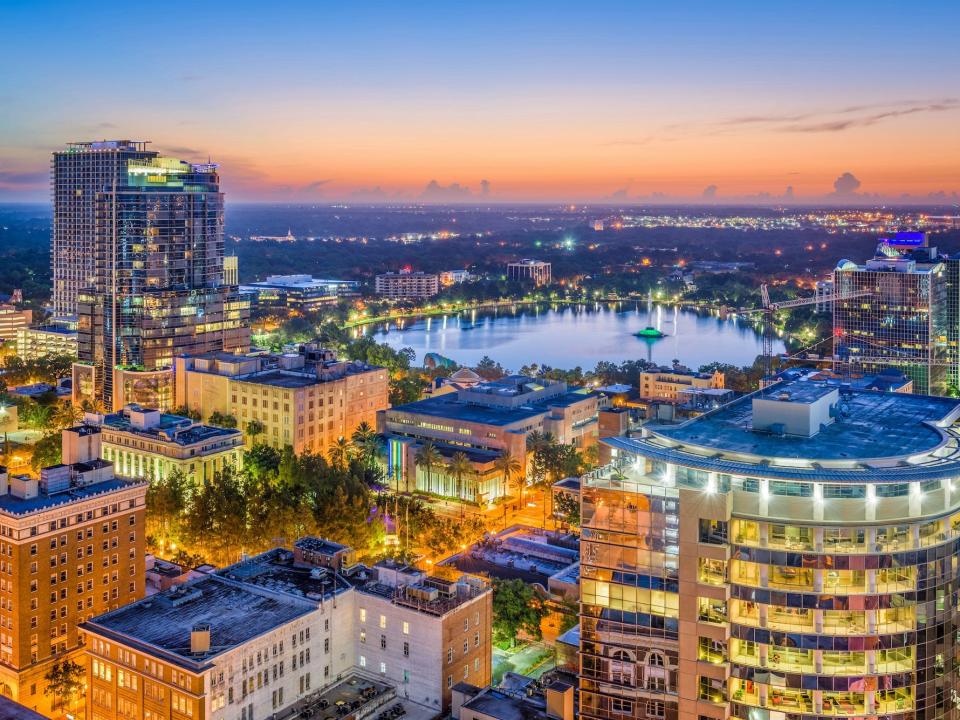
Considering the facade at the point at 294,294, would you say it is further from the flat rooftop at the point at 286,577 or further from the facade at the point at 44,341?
the flat rooftop at the point at 286,577

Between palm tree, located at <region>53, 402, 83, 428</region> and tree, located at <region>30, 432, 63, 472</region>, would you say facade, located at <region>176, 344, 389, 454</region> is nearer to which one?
palm tree, located at <region>53, 402, 83, 428</region>

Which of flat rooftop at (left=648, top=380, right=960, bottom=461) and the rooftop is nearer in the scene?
the rooftop

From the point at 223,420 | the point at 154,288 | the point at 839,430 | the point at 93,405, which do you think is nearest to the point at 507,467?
the point at 223,420

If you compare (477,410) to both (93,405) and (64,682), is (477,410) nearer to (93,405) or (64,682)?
(93,405)

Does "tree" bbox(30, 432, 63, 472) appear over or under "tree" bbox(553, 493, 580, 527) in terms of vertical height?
over

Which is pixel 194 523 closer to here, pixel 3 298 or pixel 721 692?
pixel 721 692

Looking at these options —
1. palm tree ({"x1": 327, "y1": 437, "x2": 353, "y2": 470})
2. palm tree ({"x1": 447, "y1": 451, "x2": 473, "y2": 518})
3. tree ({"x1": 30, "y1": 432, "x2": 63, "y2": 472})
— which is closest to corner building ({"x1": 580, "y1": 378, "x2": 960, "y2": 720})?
palm tree ({"x1": 447, "y1": 451, "x2": 473, "y2": 518})

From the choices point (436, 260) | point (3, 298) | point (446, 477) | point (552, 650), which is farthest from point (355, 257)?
point (552, 650)
